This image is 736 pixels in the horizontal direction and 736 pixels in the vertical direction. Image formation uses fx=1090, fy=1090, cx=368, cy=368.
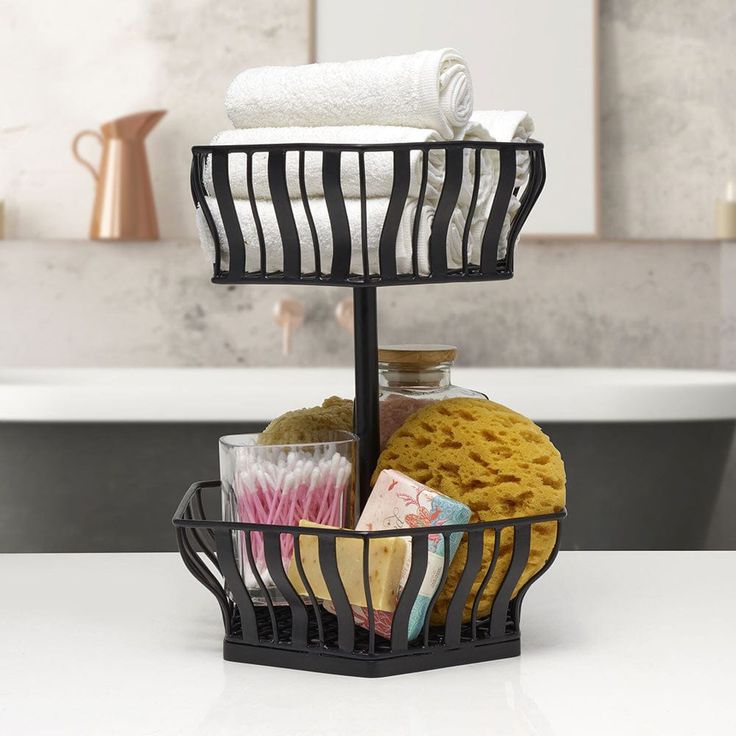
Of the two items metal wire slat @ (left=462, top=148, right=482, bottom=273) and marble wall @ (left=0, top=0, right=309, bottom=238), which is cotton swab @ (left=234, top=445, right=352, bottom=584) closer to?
metal wire slat @ (left=462, top=148, right=482, bottom=273)

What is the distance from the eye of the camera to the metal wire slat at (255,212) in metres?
0.69

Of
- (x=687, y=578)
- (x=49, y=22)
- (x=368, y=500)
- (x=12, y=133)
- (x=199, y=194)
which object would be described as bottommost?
(x=687, y=578)

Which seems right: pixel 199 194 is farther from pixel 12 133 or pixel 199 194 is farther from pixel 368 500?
pixel 12 133

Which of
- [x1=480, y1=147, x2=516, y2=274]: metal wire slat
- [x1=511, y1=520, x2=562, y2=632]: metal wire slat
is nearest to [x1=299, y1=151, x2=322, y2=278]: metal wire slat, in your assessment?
[x1=480, y1=147, x2=516, y2=274]: metal wire slat

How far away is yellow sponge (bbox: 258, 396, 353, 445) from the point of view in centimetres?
76

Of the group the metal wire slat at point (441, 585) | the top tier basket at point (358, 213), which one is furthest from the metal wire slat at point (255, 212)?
the metal wire slat at point (441, 585)

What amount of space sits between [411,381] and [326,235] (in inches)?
6.0

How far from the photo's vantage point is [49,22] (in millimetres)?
3238

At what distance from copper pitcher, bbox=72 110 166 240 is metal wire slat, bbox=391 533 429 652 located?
8.48 feet

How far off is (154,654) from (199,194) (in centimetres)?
30

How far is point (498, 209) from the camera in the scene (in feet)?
2.35

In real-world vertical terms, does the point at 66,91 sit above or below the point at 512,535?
above

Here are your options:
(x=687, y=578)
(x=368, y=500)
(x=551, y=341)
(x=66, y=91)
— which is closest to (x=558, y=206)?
(x=551, y=341)

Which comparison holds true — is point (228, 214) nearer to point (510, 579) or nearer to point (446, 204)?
point (446, 204)
